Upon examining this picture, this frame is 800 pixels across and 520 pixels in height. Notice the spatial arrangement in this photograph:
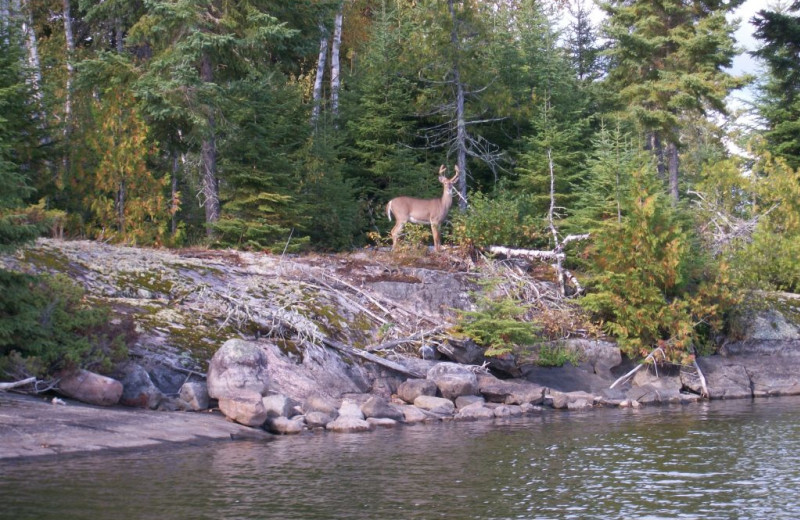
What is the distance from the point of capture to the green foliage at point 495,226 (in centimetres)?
2262

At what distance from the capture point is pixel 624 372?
19.7 meters

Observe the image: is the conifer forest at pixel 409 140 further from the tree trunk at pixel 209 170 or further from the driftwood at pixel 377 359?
the driftwood at pixel 377 359

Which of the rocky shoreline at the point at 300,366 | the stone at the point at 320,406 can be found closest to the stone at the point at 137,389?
the rocky shoreline at the point at 300,366

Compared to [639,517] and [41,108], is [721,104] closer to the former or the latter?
[41,108]

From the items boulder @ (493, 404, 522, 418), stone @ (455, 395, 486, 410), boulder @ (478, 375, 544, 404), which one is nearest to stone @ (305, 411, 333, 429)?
stone @ (455, 395, 486, 410)

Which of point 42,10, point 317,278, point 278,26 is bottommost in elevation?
point 317,278

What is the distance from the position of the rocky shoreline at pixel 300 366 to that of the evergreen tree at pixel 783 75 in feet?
34.9

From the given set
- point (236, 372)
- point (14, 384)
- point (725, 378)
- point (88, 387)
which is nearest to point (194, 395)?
point (236, 372)

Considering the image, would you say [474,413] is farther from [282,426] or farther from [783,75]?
[783,75]

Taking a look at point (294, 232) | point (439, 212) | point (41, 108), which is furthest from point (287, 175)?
point (41, 108)

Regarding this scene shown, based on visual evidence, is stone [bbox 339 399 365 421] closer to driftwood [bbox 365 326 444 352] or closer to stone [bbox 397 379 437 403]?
stone [bbox 397 379 437 403]

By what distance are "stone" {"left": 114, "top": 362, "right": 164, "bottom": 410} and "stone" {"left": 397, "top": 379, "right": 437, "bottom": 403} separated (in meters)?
4.57

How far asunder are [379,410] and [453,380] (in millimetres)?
2193

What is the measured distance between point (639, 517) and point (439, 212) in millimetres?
15847
